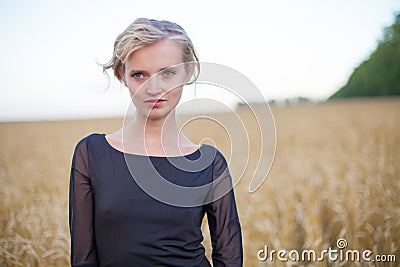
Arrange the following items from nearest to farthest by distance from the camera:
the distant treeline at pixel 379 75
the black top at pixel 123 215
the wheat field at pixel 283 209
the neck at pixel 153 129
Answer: the black top at pixel 123 215
the neck at pixel 153 129
the wheat field at pixel 283 209
the distant treeline at pixel 379 75

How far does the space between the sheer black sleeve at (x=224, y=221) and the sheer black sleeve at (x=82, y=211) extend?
0.37 m

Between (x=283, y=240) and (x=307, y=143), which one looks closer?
(x=283, y=240)

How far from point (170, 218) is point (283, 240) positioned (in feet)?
4.72

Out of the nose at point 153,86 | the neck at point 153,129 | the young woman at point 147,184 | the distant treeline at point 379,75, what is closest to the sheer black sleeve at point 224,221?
the young woman at point 147,184

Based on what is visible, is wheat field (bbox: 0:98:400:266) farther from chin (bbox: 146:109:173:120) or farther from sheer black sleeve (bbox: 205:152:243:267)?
chin (bbox: 146:109:173:120)

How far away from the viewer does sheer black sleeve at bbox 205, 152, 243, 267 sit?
1.46m

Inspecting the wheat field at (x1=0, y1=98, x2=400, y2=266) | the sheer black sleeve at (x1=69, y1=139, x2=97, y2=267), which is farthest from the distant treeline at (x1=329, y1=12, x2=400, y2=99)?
the sheer black sleeve at (x1=69, y1=139, x2=97, y2=267)

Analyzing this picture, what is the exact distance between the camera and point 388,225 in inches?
100

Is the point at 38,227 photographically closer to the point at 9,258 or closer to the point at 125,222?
the point at 9,258

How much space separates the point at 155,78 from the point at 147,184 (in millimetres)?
317

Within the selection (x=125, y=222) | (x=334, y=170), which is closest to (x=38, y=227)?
(x=125, y=222)

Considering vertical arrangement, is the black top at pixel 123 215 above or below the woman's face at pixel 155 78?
below

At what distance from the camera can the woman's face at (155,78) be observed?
1396mm

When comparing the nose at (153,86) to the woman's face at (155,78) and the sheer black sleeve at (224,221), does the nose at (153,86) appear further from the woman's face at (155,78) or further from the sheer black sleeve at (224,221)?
the sheer black sleeve at (224,221)
